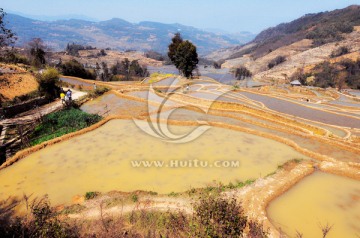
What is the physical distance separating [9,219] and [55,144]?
7320 millimetres

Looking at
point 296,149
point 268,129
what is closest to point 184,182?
point 296,149

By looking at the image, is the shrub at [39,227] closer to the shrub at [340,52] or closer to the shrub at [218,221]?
the shrub at [218,221]

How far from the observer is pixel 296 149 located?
16078mm

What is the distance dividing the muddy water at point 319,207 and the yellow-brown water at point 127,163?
6.84 feet

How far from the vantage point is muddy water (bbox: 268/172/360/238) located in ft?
30.0

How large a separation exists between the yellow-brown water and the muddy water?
209cm

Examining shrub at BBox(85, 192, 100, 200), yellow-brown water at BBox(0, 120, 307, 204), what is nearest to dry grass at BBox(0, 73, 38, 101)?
yellow-brown water at BBox(0, 120, 307, 204)

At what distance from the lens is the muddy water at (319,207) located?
9141 millimetres

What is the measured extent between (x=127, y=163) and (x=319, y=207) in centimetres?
917

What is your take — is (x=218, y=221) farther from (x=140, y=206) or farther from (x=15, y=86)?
(x=15, y=86)

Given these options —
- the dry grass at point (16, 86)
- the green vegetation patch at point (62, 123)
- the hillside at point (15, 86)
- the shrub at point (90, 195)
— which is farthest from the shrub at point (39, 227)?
the dry grass at point (16, 86)

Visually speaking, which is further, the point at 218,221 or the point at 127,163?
the point at 127,163

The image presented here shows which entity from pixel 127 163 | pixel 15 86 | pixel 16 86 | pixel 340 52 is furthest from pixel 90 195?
pixel 340 52

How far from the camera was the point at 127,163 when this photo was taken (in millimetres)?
13789
